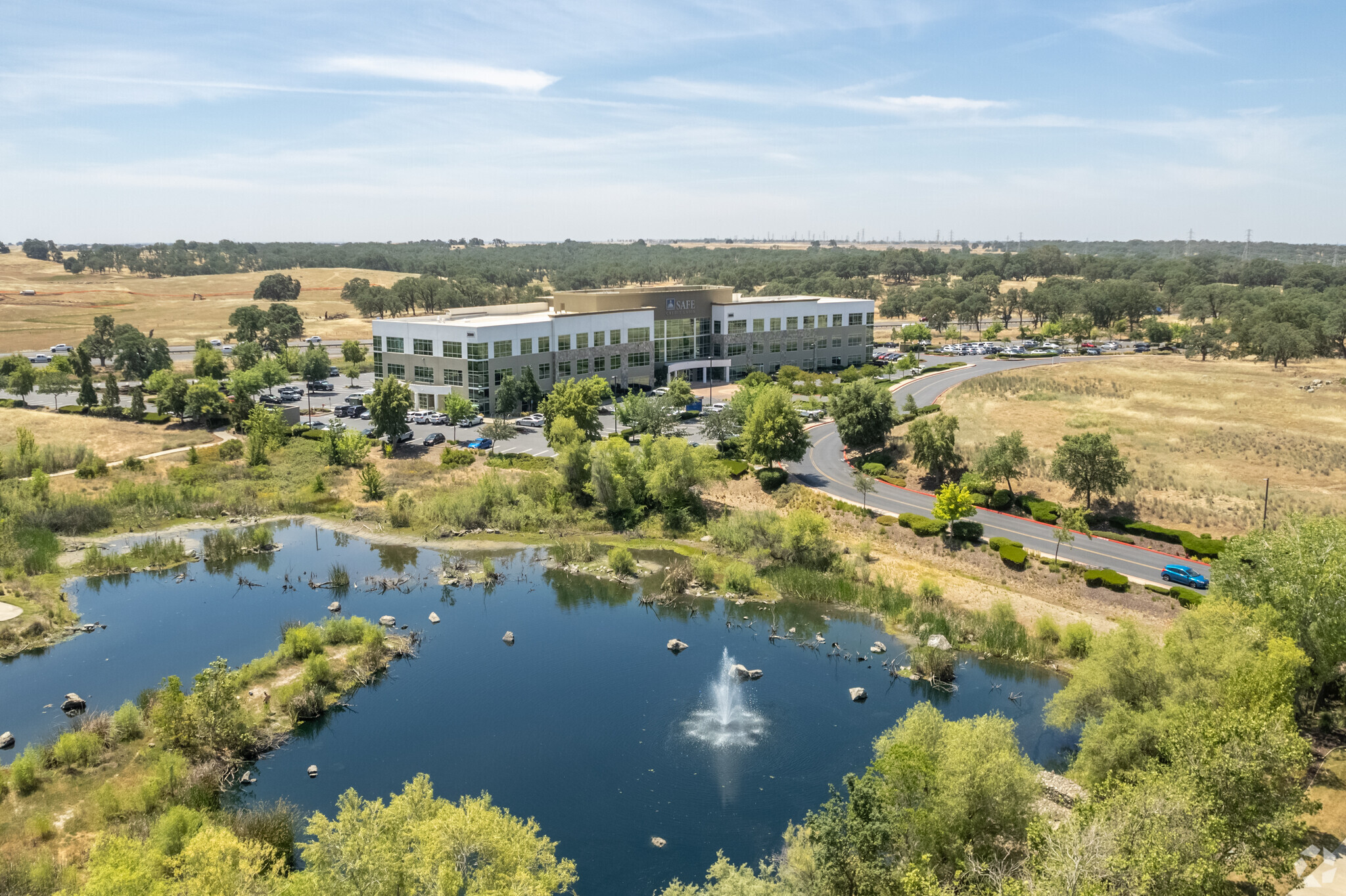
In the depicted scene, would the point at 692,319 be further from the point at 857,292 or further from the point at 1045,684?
the point at 857,292

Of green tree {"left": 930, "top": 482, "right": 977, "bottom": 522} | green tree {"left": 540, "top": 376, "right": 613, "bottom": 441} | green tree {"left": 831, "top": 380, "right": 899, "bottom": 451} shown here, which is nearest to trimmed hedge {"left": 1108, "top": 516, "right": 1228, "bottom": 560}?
green tree {"left": 930, "top": 482, "right": 977, "bottom": 522}

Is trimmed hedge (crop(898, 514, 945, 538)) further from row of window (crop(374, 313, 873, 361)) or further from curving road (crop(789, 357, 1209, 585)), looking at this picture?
row of window (crop(374, 313, 873, 361))

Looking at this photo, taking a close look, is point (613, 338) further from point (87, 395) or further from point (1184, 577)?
point (1184, 577)

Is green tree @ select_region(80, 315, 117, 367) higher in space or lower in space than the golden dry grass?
higher

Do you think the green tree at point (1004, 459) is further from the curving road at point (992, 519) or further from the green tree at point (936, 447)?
the green tree at point (936, 447)

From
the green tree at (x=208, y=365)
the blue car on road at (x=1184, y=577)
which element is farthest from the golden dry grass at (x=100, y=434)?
the blue car on road at (x=1184, y=577)

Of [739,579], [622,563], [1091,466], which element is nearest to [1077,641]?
[739,579]
